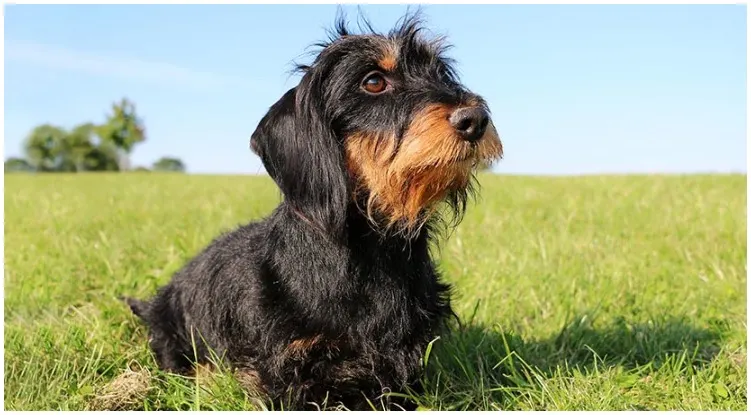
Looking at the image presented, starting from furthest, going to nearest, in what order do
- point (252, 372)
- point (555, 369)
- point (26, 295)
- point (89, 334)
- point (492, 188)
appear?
point (492, 188) → point (26, 295) → point (89, 334) → point (555, 369) → point (252, 372)

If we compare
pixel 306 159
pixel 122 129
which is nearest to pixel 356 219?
pixel 306 159

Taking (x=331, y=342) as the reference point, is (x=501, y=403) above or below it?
below

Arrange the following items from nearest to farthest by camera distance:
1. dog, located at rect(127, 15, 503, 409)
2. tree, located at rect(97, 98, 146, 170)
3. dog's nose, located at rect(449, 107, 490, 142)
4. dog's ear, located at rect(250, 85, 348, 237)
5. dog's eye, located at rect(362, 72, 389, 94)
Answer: dog's nose, located at rect(449, 107, 490, 142) → dog, located at rect(127, 15, 503, 409) → dog's ear, located at rect(250, 85, 348, 237) → dog's eye, located at rect(362, 72, 389, 94) → tree, located at rect(97, 98, 146, 170)

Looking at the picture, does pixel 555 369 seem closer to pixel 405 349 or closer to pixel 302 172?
pixel 405 349

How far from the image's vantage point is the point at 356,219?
133 inches

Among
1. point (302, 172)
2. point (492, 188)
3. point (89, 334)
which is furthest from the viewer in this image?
point (492, 188)

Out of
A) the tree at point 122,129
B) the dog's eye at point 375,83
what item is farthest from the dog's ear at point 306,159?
the tree at point 122,129

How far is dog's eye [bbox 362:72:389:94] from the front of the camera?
332 centimetres

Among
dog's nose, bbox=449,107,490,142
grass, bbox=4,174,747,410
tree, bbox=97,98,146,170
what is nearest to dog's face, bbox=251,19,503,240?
dog's nose, bbox=449,107,490,142

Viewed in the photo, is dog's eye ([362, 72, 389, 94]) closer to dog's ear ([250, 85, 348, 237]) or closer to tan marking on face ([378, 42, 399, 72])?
tan marking on face ([378, 42, 399, 72])

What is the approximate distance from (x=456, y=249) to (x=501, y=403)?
3577 millimetres

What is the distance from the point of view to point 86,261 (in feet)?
23.4

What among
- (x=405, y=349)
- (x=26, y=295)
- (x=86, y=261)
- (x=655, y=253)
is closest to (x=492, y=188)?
(x=655, y=253)

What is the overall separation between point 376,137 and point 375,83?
33 cm
